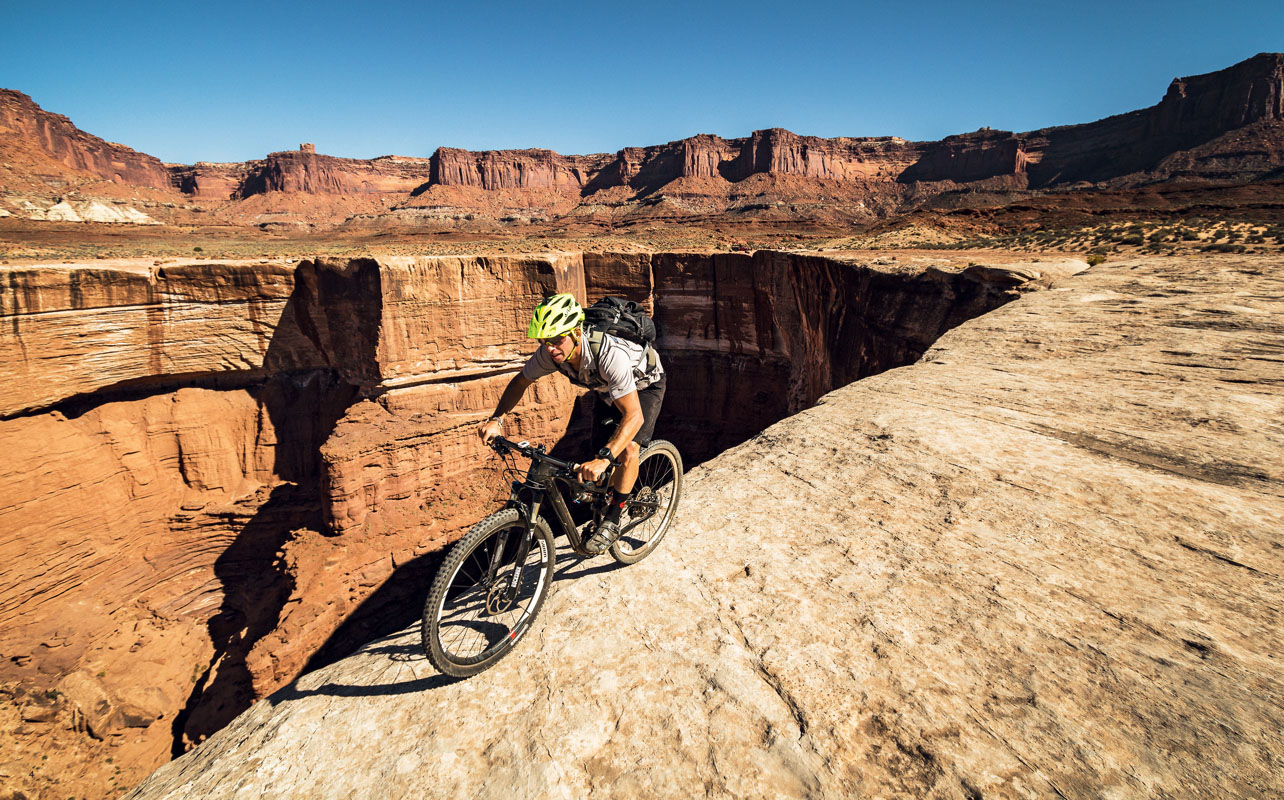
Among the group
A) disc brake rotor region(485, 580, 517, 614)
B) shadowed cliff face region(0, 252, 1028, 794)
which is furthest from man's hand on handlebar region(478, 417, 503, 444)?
shadowed cliff face region(0, 252, 1028, 794)

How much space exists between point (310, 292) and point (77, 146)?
94.8 m

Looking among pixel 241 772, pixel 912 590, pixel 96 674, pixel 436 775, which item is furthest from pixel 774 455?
pixel 96 674

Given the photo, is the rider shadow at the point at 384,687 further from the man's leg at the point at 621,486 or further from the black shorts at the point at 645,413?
the black shorts at the point at 645,413

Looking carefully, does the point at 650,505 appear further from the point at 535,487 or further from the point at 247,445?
the point at 247,445

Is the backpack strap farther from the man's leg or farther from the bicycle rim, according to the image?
the bicycle rim

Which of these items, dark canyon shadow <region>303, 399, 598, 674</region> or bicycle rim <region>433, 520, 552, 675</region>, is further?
dark canyon shadow <region>303, 399, 598, 674</region>

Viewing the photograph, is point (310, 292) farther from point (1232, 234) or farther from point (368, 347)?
point (1232, 234)

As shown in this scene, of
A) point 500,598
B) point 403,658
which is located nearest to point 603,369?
point 500,598

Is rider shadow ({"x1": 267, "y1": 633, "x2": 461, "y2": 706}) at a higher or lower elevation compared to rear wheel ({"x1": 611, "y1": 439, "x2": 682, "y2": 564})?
lower

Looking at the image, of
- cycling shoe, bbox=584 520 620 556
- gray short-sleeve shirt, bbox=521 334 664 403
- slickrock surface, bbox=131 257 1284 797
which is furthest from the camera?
cycling shoe, bbox=584 520 620 556

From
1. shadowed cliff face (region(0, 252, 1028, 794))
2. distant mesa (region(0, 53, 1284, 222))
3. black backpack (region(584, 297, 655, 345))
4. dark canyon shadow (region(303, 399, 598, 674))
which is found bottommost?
dark canyon shadow (region(303, 399, 598, 674))

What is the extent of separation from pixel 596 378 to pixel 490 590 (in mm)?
1432

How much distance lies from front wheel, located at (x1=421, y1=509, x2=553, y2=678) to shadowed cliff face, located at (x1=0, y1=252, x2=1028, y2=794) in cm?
1098

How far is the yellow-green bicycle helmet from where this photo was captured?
315cm
